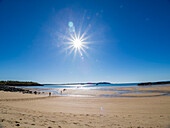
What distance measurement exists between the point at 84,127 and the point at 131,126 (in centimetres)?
301

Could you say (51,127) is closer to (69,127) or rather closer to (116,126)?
(69,127)

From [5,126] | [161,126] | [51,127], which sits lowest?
[161,126]

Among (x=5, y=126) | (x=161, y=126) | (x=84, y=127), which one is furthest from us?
(x=161, y=126)

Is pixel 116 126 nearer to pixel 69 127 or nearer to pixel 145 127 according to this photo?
pixel 145 127

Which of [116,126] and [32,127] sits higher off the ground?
[32,127]

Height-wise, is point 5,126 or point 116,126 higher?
point 5,126

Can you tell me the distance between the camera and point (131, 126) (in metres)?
6.47

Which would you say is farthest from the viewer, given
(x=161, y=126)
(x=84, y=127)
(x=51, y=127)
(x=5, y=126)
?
(x=161, y=126)

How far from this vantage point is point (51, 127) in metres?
5.70

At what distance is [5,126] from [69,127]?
128 inches

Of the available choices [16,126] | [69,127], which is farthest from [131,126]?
[16,126]

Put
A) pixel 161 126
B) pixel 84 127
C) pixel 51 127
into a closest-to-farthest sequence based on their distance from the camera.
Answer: pixel 51 127, pixel 84 127, pixel 161 126

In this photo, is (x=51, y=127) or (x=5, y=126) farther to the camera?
(x=51, y=127)

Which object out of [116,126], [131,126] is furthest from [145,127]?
[116,126]
